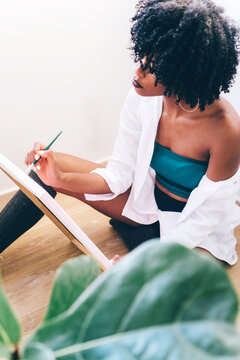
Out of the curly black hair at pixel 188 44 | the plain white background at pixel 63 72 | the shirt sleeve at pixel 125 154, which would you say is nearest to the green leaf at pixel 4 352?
the curly black hair at pixel 188 44

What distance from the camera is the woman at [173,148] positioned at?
910 millimetres

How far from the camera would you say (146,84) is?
1.05 m

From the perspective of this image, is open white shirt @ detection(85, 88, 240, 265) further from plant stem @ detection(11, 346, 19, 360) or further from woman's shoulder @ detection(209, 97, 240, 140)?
plant stem @ detection(11, 346, 19, 360)

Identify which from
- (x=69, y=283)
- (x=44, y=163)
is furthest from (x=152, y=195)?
(x=69, y=283)

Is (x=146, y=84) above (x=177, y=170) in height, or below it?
above

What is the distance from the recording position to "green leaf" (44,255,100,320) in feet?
1.00

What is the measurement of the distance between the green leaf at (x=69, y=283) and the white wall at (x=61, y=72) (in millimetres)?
1341

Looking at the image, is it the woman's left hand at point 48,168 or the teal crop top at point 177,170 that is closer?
the woman's left hand at point 48,168

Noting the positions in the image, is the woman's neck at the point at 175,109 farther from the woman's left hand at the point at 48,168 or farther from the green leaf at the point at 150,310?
the green leaf at the point at 150,310

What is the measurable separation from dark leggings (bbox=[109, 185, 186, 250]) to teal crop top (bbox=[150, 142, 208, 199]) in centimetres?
4

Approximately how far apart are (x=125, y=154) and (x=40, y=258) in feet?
1.74

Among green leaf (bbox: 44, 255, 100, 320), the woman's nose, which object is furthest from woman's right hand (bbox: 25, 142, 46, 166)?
green leaf (bbox: 44, 255, 100, 320)

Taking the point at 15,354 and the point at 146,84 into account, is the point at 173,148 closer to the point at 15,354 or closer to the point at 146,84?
the point at 146,84

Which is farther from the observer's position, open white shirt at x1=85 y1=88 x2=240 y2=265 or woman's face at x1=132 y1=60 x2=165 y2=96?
open white shirt at x1=85 y1=88 x2=240 y2=265
